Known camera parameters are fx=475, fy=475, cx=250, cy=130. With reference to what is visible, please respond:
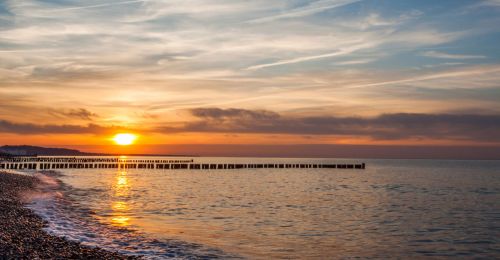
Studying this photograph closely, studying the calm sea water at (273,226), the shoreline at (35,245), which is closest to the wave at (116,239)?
the calm sea water at (273,226)

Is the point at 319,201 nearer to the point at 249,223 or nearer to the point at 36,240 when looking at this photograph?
the point at 249,223

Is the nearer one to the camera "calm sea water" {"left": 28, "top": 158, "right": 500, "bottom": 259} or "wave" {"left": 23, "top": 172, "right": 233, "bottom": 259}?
"wave" {"left": 23, "top": 172, "right": 233, "bottom": 259}

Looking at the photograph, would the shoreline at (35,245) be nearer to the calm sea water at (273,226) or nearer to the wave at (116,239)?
the wave at (116,239)

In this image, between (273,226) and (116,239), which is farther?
(273,226)

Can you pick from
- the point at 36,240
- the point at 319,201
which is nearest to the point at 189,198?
the point at 319,201

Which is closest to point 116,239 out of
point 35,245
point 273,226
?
point 35,245

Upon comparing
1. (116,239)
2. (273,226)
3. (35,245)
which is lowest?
(273,226)

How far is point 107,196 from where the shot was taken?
40156 mm

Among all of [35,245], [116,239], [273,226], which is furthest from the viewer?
[273,226]

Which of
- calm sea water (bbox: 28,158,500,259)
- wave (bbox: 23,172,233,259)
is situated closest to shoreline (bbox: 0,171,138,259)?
A: wave (bbox: 23,172,233,259)

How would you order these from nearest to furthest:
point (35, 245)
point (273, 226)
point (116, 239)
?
point (35, 245), point (116, 239), point (273, 226)

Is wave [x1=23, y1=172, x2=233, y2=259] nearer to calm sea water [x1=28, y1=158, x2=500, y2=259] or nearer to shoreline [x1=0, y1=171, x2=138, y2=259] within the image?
calm sea water [x1=28, y1=158, x2=500, y2=259]

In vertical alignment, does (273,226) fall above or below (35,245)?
below

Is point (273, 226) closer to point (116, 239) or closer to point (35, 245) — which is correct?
point (116, 239)
